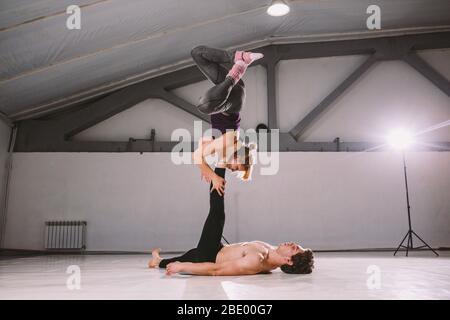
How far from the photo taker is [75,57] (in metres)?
5.55

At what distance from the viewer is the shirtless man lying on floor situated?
9.52ft

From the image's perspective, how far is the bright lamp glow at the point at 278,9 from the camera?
5955 mm

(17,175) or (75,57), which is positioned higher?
(75,57)

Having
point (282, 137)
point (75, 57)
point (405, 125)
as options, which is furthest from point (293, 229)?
point (75, 57)

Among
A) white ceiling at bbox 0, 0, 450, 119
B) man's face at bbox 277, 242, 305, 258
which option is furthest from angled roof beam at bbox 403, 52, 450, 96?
man's face at bbox 277, 242, 305, 258

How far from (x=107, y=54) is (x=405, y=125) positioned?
5.97 meters

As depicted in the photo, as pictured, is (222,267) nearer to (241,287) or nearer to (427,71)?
(241,287)

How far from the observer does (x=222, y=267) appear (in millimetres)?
2920

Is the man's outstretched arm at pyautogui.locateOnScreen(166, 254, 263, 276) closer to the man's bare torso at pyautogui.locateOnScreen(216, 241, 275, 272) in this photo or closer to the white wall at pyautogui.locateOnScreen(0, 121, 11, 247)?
the man's bare torso at pyautogui.locateOnScreen(216, 241, 275, 272)

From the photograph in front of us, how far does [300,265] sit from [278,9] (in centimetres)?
473

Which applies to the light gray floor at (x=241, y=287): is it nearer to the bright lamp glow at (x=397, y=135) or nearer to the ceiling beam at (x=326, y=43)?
the bright lamp glow at (x=397, y=135)

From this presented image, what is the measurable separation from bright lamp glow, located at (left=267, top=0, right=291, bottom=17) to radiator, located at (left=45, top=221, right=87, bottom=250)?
5.21m

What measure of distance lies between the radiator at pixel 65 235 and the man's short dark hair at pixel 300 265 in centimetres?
504
